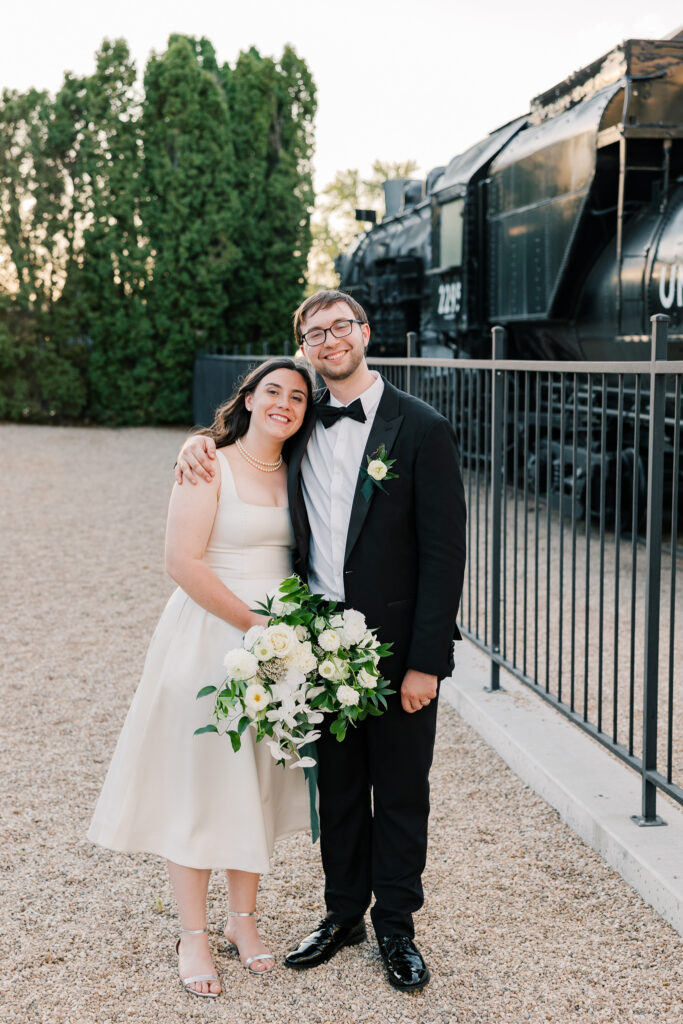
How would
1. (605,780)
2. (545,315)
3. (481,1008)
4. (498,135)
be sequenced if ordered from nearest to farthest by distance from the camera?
1. (481,1008)
2. (605,780)
3. (545,315)
4. (498,135)

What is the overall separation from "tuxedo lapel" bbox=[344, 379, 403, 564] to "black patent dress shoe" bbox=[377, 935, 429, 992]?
3.65ft

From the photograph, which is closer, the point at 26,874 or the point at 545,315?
the point at 26,874

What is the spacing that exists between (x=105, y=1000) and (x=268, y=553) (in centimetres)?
128

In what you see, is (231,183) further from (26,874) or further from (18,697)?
(26,874)

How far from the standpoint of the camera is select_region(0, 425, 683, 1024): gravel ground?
2990mm

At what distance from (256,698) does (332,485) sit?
0.66 m

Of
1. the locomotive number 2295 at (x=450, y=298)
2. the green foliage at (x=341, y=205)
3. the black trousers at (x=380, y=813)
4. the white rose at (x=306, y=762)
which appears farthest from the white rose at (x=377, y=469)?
the green foliage at (x=341, y=205)

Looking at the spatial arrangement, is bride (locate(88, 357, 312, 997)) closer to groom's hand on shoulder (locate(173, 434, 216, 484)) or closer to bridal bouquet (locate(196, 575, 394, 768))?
groom's hand on shoulder (locate(173, 434, 216, 484))

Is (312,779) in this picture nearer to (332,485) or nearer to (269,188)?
(332,485)

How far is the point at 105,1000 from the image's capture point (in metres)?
3.01

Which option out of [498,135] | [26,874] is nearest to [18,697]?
[26,874]

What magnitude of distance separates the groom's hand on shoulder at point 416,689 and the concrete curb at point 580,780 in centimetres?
103

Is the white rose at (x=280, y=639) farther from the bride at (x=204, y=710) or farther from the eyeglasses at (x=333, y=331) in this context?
the eyeglasses at (x=333, y=331)

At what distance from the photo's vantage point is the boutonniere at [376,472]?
2977 millimetres
